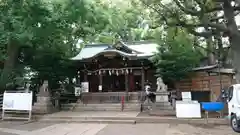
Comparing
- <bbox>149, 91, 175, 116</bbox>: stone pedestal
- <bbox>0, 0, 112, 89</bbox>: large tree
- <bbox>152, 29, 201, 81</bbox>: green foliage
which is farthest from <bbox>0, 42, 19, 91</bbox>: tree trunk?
<bbox>149, 91, 175, 116</bbox>: stone pedestal

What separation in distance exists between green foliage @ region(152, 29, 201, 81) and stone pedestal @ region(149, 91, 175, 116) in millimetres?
2145

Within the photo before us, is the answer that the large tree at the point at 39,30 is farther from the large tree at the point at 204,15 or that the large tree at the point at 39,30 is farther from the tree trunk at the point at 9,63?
the large tree at the point at 204,15

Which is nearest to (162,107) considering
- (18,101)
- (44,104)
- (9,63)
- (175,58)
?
(175,58)

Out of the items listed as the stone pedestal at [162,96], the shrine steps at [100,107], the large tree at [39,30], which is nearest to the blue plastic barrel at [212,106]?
the stone pedestal at [162,96]

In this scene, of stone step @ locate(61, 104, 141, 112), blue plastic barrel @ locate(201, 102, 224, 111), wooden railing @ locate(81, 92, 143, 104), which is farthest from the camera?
wooden railing @ locate(81, 92, 143, 104)

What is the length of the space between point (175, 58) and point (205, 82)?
2.73m

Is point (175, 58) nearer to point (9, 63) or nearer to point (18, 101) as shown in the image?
point (18, 101)

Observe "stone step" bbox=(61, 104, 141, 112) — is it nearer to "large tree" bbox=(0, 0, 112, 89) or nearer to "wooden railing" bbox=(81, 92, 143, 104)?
"wooden railing" bbox=(81, 92, 143, 104)

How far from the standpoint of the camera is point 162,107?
1480cm

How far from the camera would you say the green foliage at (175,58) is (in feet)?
53.9

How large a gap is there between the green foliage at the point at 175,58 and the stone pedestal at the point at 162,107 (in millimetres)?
2145

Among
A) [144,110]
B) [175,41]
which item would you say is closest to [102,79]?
[144,110]

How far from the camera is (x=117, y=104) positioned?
17625 mm

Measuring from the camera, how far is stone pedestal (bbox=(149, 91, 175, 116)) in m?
14.3
